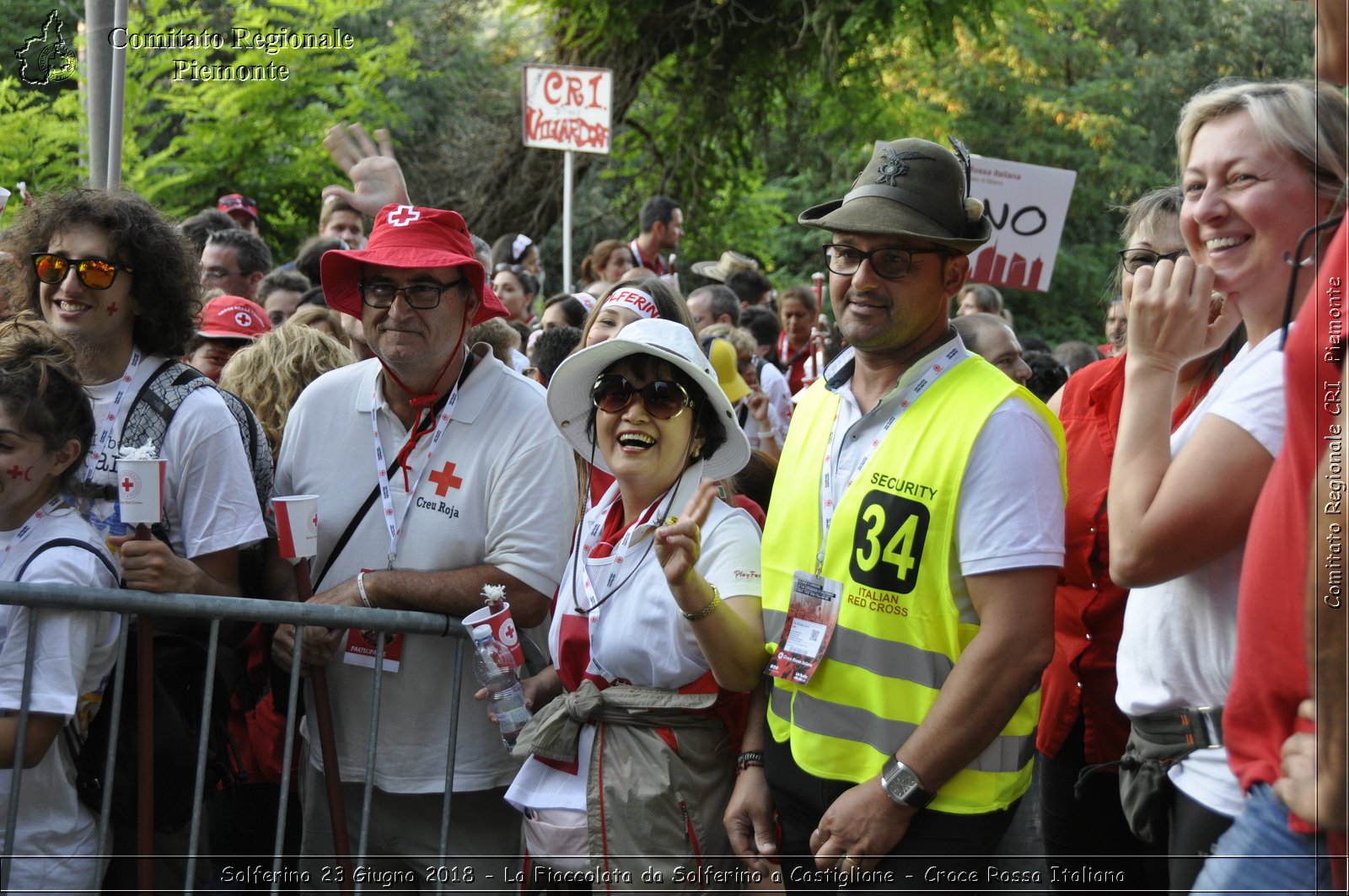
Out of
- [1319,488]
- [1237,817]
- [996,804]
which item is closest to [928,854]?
[996,804]

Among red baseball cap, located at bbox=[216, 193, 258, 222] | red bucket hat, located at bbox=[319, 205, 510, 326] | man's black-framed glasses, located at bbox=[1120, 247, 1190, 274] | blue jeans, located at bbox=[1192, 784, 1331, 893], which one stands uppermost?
red baseball cap, located at bbox=[216, 193, 258, 222]

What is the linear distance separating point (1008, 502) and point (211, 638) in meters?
1.97

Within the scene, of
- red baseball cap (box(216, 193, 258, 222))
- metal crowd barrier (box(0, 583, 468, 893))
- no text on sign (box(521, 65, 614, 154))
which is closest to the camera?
metal crowd barrier (box(0, 583, 468, 893))

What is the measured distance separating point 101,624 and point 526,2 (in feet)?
40.8

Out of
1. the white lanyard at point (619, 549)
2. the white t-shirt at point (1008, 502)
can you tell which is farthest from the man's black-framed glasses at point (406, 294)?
the white t-shirt at point (1008, 502)

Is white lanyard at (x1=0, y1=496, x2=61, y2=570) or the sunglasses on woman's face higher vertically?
the sunglasses on woman's face

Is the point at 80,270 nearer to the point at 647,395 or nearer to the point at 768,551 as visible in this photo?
the point at 647,395

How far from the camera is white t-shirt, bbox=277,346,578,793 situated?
3.50 m

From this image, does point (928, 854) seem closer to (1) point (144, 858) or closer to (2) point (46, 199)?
(1) point (144, 858)

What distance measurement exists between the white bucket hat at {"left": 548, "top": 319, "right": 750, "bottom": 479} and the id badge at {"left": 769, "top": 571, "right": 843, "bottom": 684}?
585mm

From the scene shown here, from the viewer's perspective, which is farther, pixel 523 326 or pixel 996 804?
pixel 523 326

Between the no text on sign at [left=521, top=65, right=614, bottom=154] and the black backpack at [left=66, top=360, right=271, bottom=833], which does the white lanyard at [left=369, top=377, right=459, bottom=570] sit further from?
the no text on sign at [left=521, top=65, right=614, bottom=154]

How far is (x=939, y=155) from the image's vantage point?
2936mm

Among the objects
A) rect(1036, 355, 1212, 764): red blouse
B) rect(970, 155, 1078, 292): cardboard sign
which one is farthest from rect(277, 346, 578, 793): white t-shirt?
rect(970, 155, 1078, 292): cardboard sign
